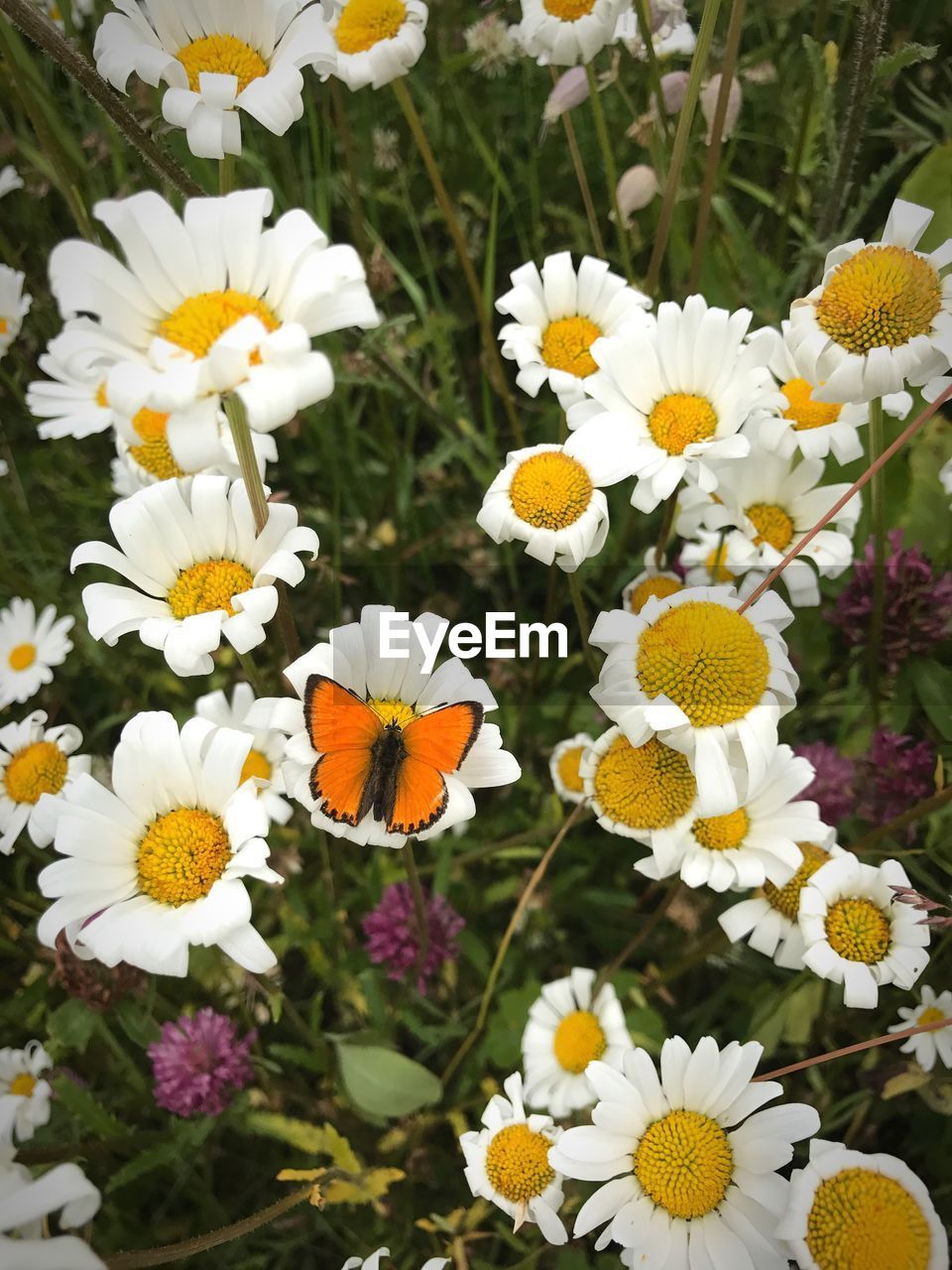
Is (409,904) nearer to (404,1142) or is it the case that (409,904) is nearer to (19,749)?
(404,1142)

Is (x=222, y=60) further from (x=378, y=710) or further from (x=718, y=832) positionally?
(x=718, y=832)

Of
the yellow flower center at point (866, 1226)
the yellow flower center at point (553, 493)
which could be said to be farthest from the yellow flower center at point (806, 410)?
the yellow flower center at point (866, 1226)

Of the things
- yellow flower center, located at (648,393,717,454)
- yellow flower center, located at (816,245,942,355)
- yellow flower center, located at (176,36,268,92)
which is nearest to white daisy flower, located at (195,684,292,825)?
yellow flower center, located at (648,393,717,454)

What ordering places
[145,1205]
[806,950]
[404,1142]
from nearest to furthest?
[806,950] < [404,1142] < [145,1205]

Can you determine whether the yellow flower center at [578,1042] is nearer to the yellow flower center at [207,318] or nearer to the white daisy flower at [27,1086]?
the white daisy flower at [27,1086]

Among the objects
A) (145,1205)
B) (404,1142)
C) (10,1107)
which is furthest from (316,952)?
(10,1107)

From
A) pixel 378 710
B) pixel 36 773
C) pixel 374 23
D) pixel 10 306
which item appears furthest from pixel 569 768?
pixel 10 306
